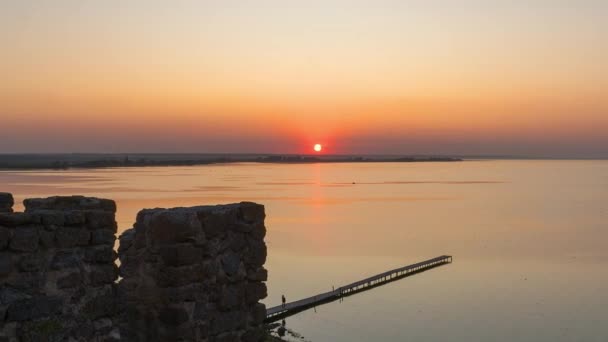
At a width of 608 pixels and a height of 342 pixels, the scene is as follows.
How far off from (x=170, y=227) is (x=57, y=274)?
4.33ft

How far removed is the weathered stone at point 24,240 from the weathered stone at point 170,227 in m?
1.41

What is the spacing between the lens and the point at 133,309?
20.8ft

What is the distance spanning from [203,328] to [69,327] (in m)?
1.56

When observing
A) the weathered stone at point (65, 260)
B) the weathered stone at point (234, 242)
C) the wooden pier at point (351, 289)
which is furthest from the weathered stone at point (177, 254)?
the wooden pier at point (351, 289)

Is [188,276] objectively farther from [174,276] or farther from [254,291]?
[254,291]

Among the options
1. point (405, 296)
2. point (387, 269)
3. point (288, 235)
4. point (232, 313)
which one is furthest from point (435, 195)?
point (232, 313)

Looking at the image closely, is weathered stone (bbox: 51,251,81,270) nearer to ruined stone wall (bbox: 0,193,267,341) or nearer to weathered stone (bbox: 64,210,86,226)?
ruined stone wall (bbox: 0,193,267,341)

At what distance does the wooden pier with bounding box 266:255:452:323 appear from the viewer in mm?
28947

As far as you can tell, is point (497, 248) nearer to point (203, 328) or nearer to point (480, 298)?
point (480, 298)

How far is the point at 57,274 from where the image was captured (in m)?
5.15

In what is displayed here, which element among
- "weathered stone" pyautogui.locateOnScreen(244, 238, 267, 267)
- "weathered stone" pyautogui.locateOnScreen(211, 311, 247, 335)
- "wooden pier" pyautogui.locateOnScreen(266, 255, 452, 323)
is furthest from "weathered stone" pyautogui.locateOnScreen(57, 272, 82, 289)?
"wooden pier" pyautogui.locateOnScreen(266, 255, 452, 323)

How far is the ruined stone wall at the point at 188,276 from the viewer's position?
623 centimetres

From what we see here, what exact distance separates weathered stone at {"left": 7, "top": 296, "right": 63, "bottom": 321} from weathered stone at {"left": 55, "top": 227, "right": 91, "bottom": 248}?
1.43ft

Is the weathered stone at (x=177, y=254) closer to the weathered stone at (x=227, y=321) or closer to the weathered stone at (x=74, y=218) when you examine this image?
the weathered stone at (x=227, y=321)
